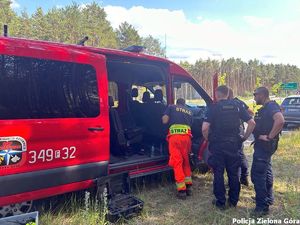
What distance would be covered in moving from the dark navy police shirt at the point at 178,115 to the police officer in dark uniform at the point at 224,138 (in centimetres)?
60

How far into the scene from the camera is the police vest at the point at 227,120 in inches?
169

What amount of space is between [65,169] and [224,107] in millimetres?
2324

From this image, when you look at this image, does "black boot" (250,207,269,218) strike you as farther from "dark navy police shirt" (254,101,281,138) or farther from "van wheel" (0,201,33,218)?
"van wheel" (0,201,33,218)

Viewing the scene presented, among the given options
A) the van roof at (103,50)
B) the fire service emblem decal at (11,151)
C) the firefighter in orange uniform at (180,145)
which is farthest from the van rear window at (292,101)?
the fire service emblem decal at (11,151)

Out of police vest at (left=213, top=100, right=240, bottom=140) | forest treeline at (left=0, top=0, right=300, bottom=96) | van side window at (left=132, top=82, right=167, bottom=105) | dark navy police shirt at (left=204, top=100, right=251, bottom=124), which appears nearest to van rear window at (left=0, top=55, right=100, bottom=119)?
dark navy police shirt at (left=204, top=100, right=251, bottom=124)

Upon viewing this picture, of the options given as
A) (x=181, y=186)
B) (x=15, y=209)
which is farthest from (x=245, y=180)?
(x=15, y=209)

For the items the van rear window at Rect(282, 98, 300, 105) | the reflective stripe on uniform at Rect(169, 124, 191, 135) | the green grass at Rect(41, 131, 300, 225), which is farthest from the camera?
the van rear window at Rect(282, 98, 300, 105)

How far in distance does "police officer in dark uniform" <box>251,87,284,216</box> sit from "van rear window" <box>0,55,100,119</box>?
227 centimetres

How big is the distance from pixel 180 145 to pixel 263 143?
131cm

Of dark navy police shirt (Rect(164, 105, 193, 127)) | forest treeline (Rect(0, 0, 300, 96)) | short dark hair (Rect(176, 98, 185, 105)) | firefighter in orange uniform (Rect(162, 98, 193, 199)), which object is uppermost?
forest treeline (Rect(0, 0, 300, 96))

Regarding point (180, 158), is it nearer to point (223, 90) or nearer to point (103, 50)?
point (223, 90)

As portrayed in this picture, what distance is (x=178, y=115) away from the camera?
4969 millimetres

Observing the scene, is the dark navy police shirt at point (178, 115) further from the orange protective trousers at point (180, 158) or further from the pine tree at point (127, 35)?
the pine tree at point (127, 35)

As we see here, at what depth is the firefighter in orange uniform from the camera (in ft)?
15.9
